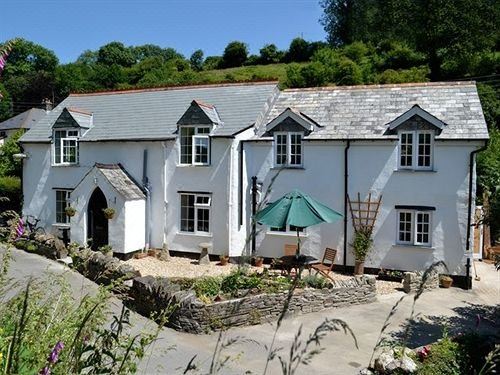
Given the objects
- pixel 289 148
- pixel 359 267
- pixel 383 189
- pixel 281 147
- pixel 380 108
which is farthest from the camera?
pixel 281 147

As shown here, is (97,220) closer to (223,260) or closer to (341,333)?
(223,260)

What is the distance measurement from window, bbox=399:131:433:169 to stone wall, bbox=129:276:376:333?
5.33 meters

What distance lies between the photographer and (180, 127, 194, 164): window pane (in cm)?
2056

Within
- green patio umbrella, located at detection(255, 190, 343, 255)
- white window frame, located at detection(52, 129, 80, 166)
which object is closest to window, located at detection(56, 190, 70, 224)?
white window frame, located at detection(52, 129, 80, 166)

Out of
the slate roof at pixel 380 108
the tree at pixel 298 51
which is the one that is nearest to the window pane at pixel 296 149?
the slate roof at pixel 380 108

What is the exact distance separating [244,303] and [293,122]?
1019cm

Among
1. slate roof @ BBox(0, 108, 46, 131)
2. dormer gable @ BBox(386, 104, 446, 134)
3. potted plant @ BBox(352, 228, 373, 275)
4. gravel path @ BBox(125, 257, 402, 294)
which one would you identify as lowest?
gravel path @ BBox(125, 257, 402, 294)

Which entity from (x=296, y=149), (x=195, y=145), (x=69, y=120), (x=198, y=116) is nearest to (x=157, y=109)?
(x=198, y=116)

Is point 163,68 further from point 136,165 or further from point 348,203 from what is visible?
point 348,203

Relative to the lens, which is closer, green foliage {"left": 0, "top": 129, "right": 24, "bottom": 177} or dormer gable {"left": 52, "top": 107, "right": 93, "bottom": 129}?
dormer gable {"left": 52, "top": 107, "right": 93, "bottom": 129}

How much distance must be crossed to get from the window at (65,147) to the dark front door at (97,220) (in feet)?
8.26

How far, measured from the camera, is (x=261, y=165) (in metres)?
19.8

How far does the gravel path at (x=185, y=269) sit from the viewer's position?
17250 millimetres

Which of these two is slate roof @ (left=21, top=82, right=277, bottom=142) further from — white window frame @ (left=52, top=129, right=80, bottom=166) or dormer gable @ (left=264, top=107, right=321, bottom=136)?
dormer gable @ (left=264, top=107, right=321, bottom=136)
